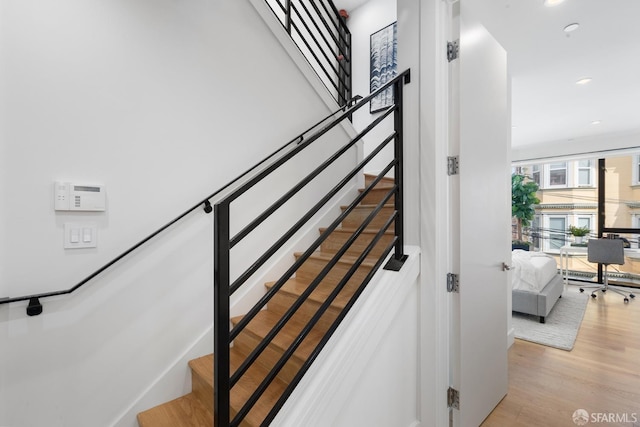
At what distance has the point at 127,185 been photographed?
1650 millimetres

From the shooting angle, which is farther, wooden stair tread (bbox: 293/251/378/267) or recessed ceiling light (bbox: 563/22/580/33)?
recessed ceiling light (bbox: 563/22/580/33)

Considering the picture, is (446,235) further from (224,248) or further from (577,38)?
(577,38)

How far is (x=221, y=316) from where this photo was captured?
0.91 meters

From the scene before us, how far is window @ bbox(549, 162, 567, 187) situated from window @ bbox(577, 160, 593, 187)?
27 cm

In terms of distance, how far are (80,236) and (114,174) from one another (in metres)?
0.35

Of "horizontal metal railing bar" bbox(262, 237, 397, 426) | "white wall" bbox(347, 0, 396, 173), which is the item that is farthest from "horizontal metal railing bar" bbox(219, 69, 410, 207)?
"white wall" bbox(347, 0, 396, 173)

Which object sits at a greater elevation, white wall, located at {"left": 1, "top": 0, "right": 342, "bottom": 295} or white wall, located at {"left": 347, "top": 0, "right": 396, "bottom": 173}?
white wall, located at {"left": 347, "top": 0, "right": 396, "bottom": 173}

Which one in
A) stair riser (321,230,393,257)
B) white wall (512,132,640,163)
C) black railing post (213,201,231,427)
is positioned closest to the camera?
black railing post (213,201,231,427)

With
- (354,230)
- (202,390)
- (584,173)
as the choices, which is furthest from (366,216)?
(584,173)

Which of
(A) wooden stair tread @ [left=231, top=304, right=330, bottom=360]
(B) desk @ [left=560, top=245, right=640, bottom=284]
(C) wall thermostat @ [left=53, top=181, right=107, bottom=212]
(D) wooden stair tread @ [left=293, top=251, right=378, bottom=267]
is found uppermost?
(C) wall thermostat @ [left=53, top=181, right=107, bottom=212]

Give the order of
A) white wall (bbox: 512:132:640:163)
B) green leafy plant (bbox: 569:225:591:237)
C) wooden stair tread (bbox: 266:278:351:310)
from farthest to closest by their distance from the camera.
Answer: green leafy plant (bbox: 569:225:591:237)
white wall (bbox: 512:132:640:163)
wooden stair tread (bbox: 266:278:351:310)

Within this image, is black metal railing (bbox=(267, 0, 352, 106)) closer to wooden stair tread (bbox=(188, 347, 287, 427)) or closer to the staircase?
the staircase

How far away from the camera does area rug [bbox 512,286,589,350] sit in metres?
3.19

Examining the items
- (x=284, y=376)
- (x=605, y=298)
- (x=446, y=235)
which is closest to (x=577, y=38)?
(x=446, y=235)
